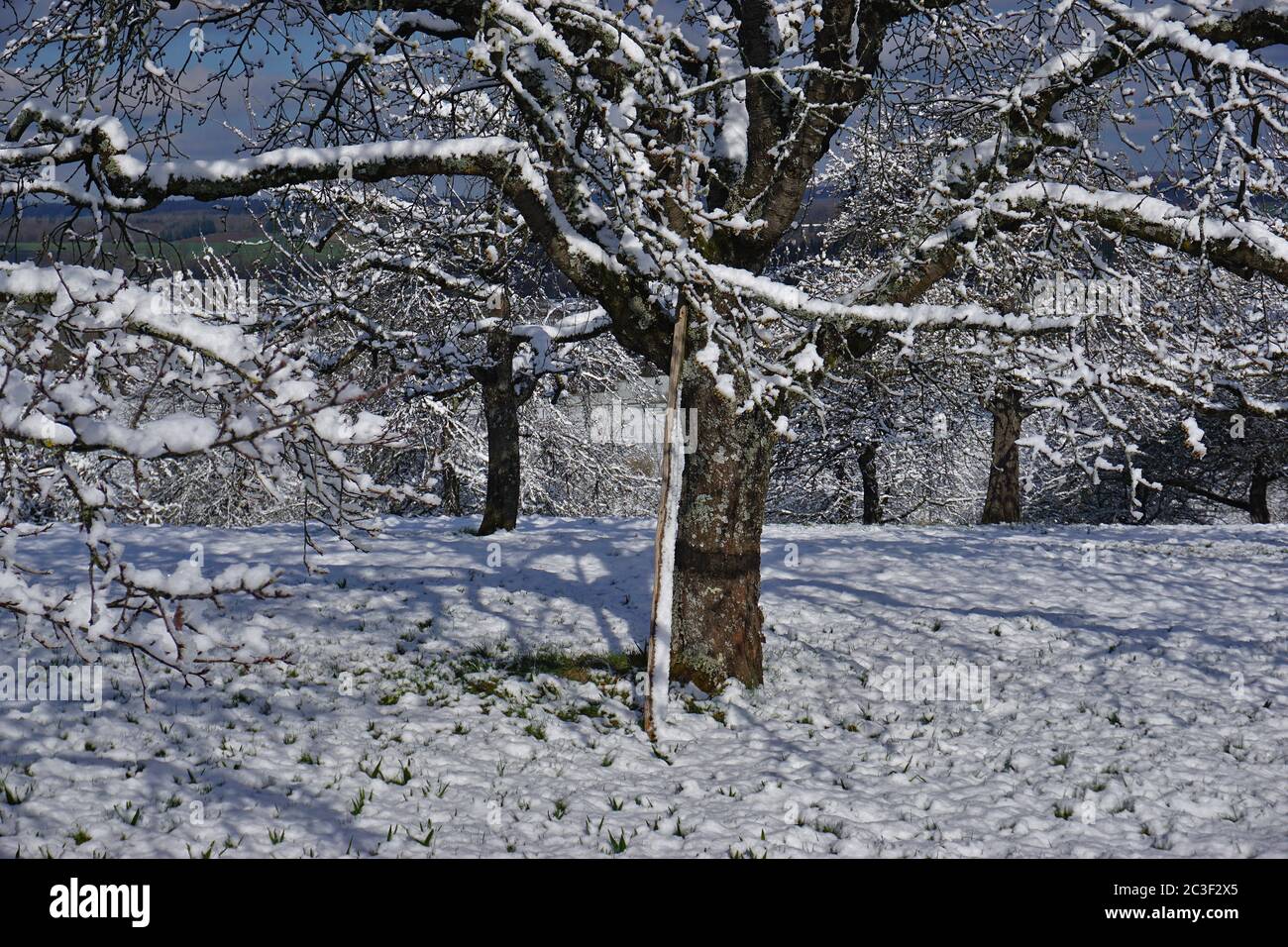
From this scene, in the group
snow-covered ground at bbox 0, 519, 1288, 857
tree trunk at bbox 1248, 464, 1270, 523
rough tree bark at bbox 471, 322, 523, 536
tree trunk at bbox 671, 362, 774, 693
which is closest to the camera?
snow-covered ground at bbox 0, 519, 1288, 857

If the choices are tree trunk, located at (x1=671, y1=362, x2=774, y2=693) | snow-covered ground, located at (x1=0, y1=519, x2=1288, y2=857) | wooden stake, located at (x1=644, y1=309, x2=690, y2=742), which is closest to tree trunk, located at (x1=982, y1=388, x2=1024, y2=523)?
snow-covered ground, located at (x1=0, y1=519, x2=1288, y2=857)

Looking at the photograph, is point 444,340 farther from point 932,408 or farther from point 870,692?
point 932,408

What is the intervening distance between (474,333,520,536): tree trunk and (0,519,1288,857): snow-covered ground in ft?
7.68

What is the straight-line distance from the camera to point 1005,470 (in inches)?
749

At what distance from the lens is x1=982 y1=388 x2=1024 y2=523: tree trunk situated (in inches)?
719

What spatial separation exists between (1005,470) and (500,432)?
35.0ft

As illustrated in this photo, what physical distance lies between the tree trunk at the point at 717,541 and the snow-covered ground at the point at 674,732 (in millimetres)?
368

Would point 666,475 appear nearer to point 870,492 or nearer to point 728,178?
point 728,178

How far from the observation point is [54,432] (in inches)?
118

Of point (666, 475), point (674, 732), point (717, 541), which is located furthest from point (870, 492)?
point (666, 475)

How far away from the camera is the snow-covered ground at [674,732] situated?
213 inches

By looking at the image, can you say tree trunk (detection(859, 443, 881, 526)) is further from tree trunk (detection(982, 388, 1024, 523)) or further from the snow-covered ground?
the snow-covered ground
